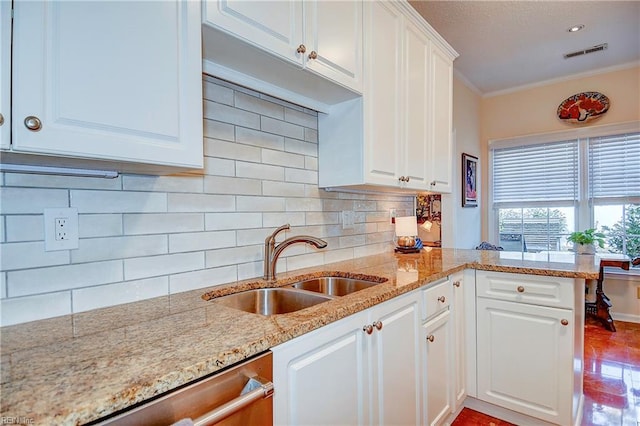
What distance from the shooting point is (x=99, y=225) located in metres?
1.12

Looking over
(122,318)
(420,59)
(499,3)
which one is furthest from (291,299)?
(499,3)

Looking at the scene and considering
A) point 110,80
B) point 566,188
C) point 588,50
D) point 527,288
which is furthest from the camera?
point 566,188

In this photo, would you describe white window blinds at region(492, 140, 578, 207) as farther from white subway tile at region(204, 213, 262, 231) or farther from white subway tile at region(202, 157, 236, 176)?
white subway tile at region(202, 157, 236, 176)

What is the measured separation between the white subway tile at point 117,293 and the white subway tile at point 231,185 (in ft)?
1.32

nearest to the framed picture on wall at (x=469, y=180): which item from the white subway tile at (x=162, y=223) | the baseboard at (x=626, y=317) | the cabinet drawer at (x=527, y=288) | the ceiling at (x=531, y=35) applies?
the ceiling at (x=531, y=35)

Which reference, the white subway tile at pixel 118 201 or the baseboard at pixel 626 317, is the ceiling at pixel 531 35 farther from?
the baseboard at pixel 626 317

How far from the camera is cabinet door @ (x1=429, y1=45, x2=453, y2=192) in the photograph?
7.61 ft

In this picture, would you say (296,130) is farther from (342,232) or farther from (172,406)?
(172,406)

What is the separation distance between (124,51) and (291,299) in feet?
3.35

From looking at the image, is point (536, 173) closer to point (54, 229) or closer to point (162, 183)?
point (162, 183)

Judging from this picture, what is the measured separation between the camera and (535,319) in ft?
5.91

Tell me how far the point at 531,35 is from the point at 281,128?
2.69 m

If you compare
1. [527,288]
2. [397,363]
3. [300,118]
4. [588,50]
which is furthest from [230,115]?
[588,50]

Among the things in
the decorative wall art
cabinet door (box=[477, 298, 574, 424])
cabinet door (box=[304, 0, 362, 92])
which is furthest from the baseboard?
cabinet door (box=[304, 0, 362, 92])
